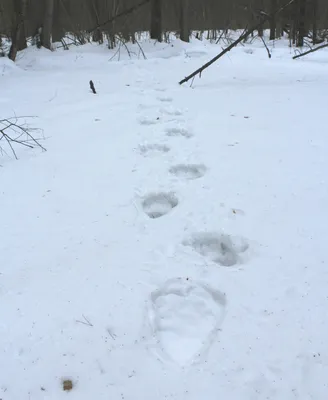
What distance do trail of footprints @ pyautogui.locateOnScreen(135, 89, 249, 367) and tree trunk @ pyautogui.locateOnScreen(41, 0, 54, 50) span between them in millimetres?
7537

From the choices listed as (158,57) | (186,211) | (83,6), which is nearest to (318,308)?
(186,211)

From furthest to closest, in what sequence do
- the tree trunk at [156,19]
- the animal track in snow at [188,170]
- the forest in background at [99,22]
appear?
the tree trunk at [156,19], the forest in background at [99,22], the animal track in snow at [188,170]

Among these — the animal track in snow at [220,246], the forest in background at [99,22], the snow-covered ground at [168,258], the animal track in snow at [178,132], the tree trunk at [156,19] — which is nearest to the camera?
the snow-covered ground at [168,258]

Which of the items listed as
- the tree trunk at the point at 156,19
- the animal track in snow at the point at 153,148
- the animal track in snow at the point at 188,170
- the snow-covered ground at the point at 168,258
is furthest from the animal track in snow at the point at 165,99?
the tree trunk at the point at 156,19

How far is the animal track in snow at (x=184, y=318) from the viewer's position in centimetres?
154

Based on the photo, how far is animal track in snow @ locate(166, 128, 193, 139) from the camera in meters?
3.73

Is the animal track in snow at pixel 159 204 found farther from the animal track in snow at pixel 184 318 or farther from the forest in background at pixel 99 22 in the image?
the forest in background at pixel 99 22

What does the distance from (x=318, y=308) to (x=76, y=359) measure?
3.56ft

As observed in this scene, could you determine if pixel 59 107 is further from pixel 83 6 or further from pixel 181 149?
pixel 83 6

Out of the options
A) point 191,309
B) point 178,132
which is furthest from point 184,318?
point 178,132

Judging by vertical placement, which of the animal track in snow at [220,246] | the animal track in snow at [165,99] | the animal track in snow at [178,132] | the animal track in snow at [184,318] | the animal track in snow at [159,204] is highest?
the animal track in snow at [165,99]

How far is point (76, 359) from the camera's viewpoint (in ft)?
4.89

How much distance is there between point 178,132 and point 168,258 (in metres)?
2.05

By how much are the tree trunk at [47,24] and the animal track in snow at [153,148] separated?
6.02 metres
